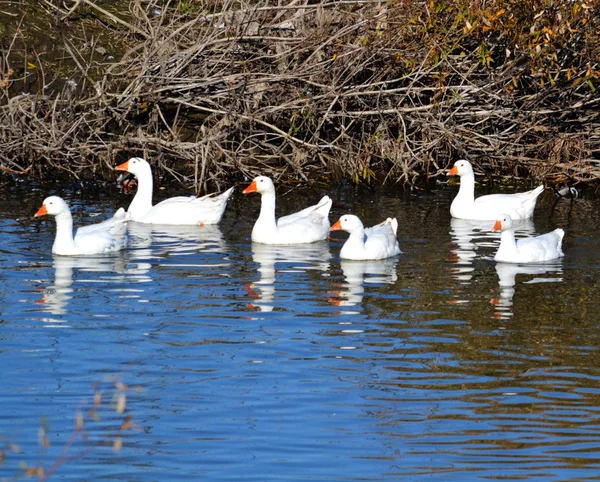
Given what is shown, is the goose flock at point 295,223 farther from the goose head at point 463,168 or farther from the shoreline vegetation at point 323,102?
the shoreline vegetation at point 323,102

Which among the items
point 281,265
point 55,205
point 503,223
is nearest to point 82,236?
point 55,205

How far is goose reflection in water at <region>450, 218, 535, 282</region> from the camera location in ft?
46.5

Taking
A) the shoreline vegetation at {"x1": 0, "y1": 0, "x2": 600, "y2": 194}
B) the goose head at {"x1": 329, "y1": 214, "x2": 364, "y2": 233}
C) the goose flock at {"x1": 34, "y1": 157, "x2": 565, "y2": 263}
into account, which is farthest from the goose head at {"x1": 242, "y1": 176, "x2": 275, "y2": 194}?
the shoreline vegetation at {"x1": 0, "y1": 0, "x2": 600, "y2": 194}

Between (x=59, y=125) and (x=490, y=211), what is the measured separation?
7.76 m

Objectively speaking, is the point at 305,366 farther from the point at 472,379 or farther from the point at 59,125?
the point at 59,125

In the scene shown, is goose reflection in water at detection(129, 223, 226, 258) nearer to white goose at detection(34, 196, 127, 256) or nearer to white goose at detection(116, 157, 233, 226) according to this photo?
white goose at detection(116, 157, 233, 226)

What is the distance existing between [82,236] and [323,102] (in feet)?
24.8

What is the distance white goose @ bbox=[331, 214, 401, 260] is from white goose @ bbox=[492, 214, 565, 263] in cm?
135

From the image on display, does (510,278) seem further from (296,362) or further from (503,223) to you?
(296,362)

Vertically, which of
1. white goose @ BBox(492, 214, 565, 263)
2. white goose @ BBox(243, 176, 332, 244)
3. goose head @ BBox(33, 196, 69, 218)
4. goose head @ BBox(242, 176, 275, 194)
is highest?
goose head @ BBox(242, 176, 275, 194)

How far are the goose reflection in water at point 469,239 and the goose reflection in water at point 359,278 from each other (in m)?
0.78

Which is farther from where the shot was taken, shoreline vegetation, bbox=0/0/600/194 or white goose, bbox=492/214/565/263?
shoreline vegetation, bbox=0/0/600/194

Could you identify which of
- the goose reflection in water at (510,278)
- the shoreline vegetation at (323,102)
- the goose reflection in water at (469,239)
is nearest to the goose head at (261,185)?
the goose reflection in water at (469,239)

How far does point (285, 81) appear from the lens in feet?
69.4
